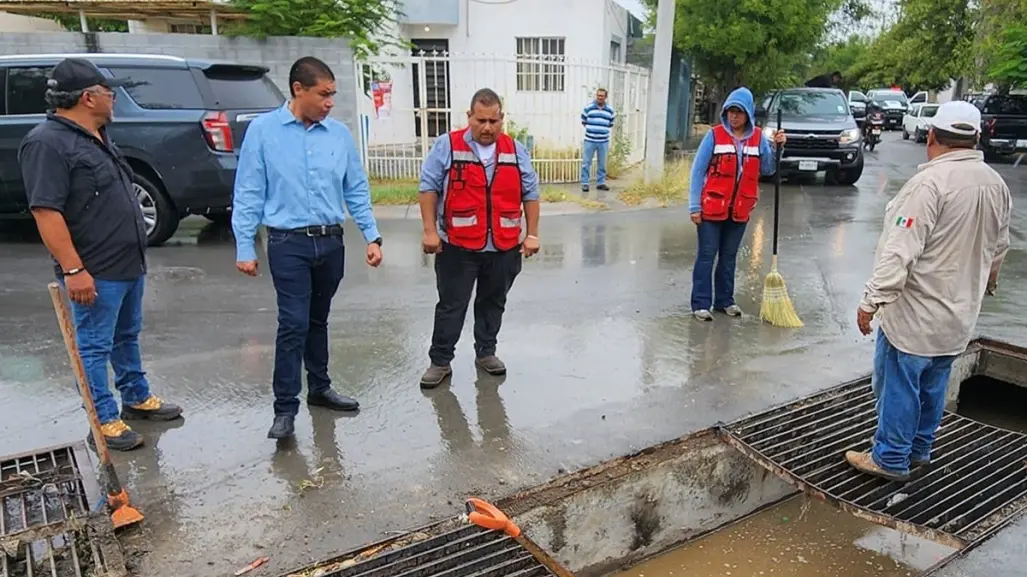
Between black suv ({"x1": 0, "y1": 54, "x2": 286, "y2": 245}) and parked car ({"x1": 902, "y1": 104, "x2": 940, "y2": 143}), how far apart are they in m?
23.6

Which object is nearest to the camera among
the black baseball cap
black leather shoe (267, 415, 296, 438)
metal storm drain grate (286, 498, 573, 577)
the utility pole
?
metal storm drain grate (286, 498, 573, 577)

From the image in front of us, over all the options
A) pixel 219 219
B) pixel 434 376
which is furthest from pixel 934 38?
pixel 434 376

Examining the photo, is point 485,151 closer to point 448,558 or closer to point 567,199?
point 448,558

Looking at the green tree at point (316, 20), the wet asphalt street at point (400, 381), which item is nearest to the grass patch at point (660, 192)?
the wet asphalt street at point (400, 381)

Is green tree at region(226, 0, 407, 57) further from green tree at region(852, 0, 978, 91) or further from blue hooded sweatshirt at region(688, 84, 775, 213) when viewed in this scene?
green tree at region(852, 0, 978, 91)

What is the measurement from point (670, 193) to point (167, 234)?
6.87m

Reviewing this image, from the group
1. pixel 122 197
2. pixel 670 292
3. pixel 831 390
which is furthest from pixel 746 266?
pixel 122 197

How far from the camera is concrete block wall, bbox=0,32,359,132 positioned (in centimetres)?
1034

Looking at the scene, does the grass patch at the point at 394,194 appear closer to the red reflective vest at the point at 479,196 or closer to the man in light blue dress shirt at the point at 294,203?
the red reflective vest at the point at 479,196

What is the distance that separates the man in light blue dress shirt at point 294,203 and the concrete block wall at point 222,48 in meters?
7.44

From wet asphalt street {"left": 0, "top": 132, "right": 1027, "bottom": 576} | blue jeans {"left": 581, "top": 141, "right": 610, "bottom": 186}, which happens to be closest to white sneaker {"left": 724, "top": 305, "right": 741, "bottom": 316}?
wet asphalt street {"left": 0, "top": 132, "right": 1027, "bottom": 576}

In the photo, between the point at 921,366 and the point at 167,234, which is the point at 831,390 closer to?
the point at 921,366

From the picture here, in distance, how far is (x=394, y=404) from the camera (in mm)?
4289

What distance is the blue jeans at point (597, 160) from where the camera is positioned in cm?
1159
